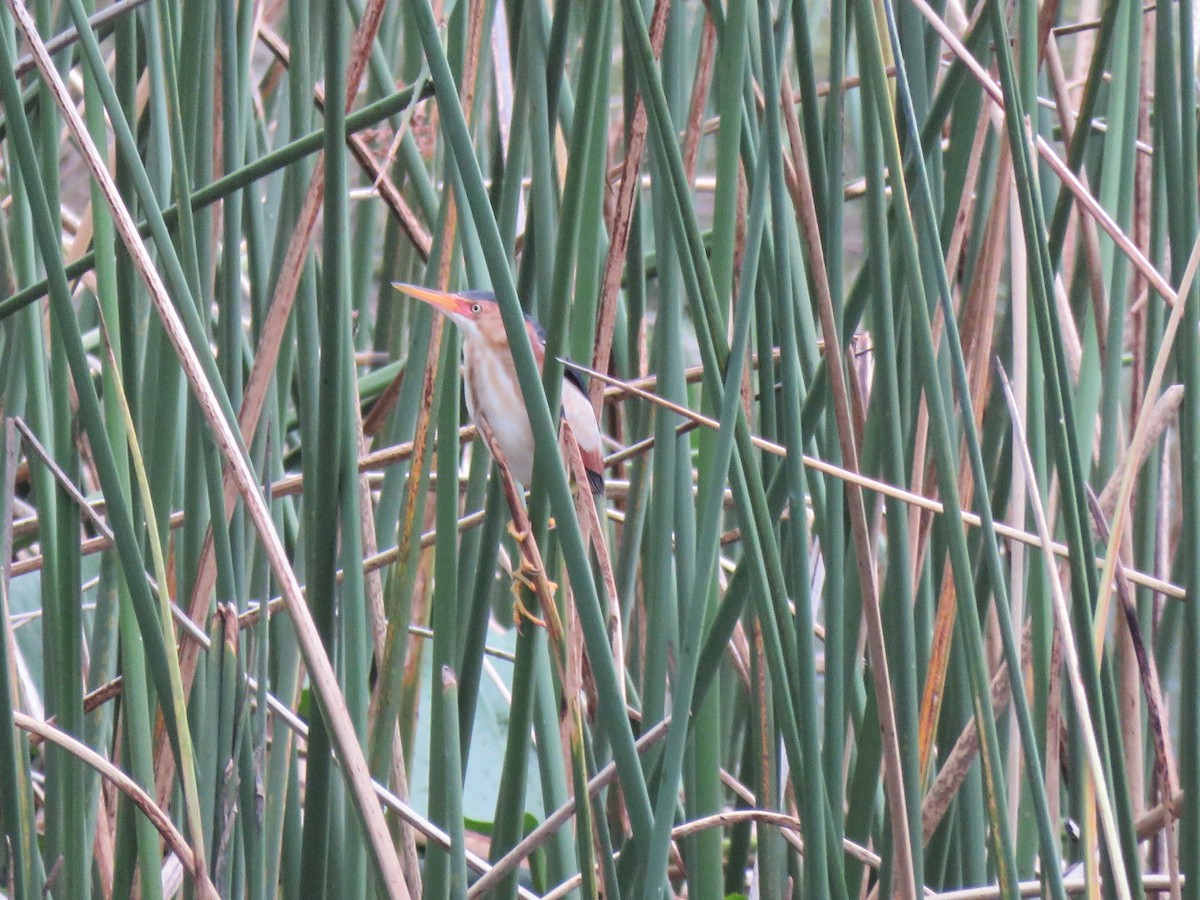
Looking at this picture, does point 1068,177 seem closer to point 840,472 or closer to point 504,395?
point 840,472

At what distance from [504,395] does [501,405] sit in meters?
0.02

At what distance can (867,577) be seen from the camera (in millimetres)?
714

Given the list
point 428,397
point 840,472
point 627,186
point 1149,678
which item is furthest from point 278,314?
point 1149,678

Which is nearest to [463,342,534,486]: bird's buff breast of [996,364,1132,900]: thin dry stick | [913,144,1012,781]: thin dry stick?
[913,144,1012,781]: thin dry stick

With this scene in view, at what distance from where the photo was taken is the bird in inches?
43.7

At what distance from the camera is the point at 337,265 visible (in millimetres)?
647

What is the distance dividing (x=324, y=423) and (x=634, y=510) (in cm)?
33

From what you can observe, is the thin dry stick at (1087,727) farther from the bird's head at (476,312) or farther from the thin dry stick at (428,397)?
the bird's head at (476,312)

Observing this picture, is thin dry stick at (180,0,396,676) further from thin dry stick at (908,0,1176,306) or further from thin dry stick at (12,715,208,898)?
thin dry stick at (908,0,1176,306)

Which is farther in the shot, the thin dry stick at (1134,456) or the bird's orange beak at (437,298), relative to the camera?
the bird's orange beak at (437,298)

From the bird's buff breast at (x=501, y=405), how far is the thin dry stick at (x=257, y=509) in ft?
1.43

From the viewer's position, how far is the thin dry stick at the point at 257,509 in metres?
0.59

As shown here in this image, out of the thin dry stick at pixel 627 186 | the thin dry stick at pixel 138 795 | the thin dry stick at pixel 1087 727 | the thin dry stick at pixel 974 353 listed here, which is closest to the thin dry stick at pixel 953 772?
the thin dry stick at pixel 974 353

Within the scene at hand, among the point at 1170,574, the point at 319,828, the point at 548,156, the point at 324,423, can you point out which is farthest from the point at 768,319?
the point at 1170,574
